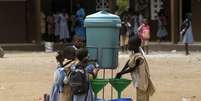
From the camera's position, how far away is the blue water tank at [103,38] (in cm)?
981

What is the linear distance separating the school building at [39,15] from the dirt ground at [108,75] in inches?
132

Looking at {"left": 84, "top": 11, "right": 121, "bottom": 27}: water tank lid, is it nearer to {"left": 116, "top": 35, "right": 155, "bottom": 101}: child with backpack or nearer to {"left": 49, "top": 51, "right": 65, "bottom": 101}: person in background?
{"left": 116, "top": 35, "right": 155, "bottom": 101}: child with backpack

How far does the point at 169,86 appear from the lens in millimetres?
14656

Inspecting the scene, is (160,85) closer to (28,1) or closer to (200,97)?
(200,97)

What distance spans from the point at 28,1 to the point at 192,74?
41.9ft

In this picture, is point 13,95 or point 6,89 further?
point 6,89

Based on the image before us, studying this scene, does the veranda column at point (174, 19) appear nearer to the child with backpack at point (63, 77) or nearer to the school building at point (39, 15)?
the school building at point (39, 15)

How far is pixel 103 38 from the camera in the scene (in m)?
9.92

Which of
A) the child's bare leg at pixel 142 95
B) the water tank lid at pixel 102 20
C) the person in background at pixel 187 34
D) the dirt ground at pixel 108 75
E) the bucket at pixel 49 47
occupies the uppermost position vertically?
the water tank lid at pixel 102 20

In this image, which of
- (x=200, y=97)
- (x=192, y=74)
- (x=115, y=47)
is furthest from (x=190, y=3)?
(x=115, y=47)

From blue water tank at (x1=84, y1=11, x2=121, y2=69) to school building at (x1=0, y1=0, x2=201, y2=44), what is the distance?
17.3 m

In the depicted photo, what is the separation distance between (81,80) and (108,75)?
7.48m

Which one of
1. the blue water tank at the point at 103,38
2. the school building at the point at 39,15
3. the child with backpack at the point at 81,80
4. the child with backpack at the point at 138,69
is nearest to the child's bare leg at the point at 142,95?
the child with backpack at the point at 138,69

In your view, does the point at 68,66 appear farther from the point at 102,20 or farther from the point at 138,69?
the point at 102,20
